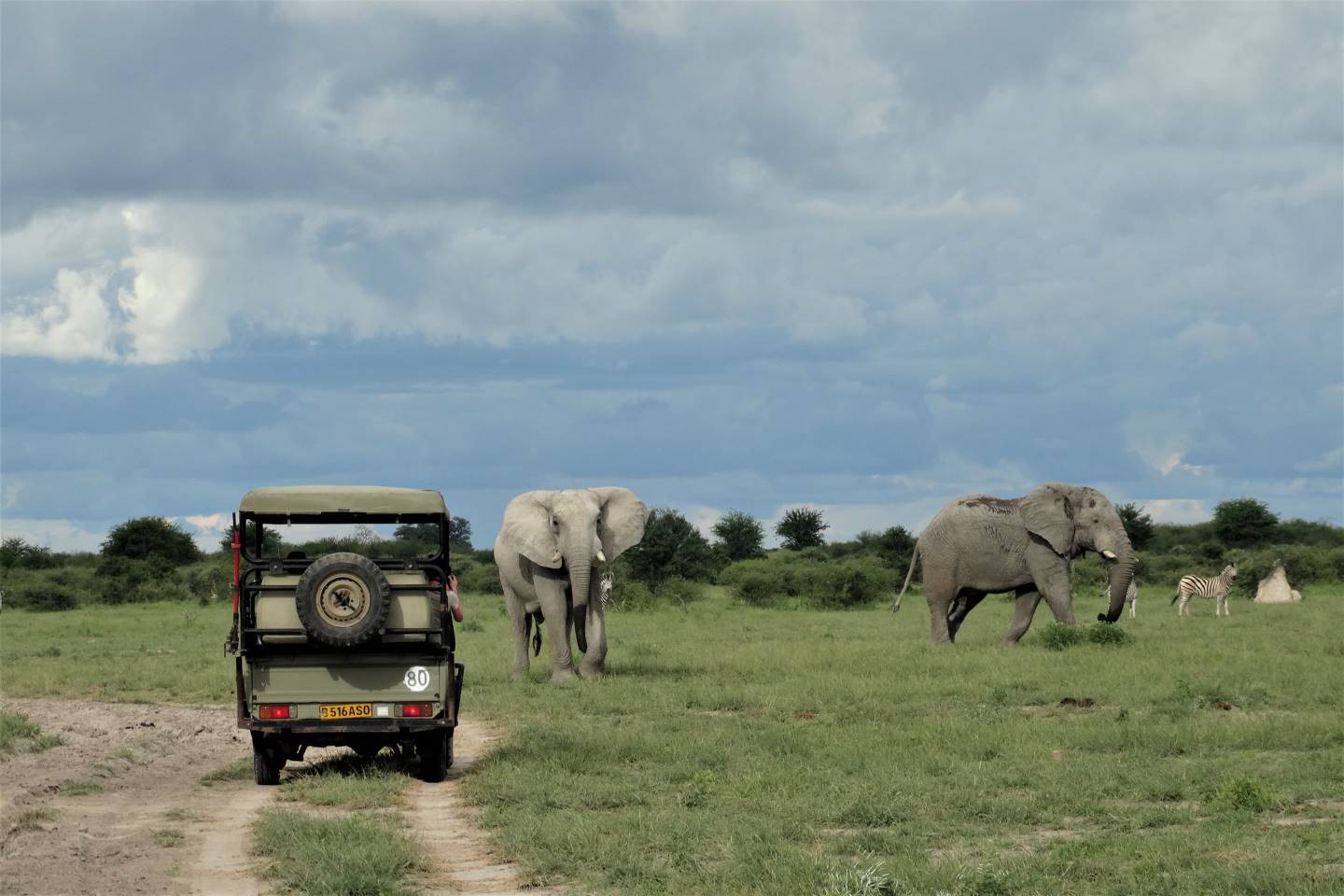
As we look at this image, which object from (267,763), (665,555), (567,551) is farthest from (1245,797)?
(665,555)

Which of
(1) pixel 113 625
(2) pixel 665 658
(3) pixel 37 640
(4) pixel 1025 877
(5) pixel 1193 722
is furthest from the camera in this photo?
(1) pixel 113 625

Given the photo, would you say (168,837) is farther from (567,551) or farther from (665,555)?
(665,555)

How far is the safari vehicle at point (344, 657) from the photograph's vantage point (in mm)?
13805

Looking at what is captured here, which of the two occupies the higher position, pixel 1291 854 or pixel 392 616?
pixel 392 616

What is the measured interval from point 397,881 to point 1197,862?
5.16m

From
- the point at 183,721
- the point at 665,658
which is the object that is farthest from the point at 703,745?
the point at 665,658

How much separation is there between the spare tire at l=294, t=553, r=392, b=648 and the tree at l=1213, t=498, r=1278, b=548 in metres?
69.7

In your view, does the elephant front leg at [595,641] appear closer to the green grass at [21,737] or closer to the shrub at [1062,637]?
the green grass at [21,737]

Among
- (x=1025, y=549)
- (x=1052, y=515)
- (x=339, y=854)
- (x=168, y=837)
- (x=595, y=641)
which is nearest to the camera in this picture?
(x=339, y=854)

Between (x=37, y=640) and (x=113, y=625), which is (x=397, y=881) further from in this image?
(x=113, y=625)

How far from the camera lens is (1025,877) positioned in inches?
379

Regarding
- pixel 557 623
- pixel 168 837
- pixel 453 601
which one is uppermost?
pixel 453 601

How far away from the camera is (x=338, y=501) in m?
15.1

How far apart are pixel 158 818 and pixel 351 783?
174 centimetres
